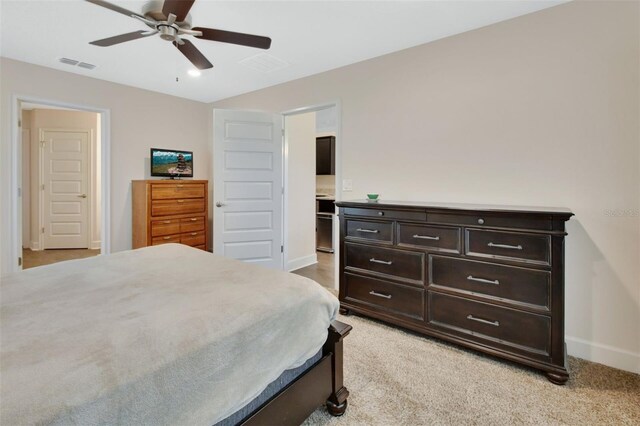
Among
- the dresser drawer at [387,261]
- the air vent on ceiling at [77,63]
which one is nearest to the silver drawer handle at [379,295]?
the dresser drawer at [387,261]

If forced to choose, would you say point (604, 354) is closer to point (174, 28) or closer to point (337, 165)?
point (337, 165)

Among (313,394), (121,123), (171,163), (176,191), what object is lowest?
(313,394)

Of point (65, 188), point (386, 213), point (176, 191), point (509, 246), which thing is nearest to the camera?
point (509, 246)

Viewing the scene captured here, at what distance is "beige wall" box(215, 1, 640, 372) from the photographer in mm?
2082

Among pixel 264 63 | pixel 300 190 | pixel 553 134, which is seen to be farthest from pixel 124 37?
pixel 553 134

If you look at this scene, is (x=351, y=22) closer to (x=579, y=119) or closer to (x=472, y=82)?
(x=472, y=82)

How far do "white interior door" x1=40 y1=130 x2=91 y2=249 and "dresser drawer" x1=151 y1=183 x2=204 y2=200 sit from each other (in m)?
2.94

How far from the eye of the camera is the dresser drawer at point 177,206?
3.95m

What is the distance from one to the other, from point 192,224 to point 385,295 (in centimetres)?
292

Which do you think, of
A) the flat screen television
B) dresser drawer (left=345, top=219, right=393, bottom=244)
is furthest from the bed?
the flat screen television

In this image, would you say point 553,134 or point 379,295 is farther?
point 379,295

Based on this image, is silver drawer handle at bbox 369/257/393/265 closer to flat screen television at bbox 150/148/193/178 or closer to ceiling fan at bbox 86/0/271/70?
ceiling fan at bbox 86/0/271/70

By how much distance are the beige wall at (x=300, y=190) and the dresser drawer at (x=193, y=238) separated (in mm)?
1228

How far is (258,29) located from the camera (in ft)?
8.59
